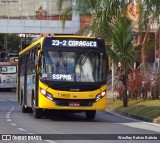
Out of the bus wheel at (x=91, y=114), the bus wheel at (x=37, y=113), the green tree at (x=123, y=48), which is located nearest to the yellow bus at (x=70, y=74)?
the bus wheel at (x=37, y=113)

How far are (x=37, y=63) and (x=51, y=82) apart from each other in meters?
0.99

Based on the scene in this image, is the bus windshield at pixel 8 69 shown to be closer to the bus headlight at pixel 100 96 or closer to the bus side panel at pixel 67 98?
the bus side panel at pixel 67 98

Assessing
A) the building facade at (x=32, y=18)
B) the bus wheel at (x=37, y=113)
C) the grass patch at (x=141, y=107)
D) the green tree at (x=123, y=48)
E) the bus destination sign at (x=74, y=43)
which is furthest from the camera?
the building facade at (x=32, y=18)

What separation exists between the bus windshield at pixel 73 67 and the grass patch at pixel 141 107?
350 centimetres

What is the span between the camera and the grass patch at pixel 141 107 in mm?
23062

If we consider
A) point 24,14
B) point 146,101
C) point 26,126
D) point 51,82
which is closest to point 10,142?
point 26,126

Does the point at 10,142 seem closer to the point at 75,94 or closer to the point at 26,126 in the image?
the point at 26,126

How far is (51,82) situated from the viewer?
19.9 meters

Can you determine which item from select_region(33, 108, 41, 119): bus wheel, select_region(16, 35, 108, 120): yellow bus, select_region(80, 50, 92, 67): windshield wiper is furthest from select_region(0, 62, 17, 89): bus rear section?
select_region(80, 50, 92, 67): windshield wiper

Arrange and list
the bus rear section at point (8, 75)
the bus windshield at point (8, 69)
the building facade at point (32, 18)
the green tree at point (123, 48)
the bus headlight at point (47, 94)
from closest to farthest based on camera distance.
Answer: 1. the bus headlight at point (47, 94)
2. the green tree at point (123, 48)
3. the bus rear section at point (8, 75)
4. the bus windshield at point (8, 69)
5. the building facade at point (32, 18)

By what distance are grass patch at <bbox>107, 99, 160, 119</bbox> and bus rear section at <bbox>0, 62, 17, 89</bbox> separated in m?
22.8

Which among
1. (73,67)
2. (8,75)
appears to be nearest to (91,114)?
(73,67)

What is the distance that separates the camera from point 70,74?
20.1m

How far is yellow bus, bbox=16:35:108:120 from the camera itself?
65.5 feet
